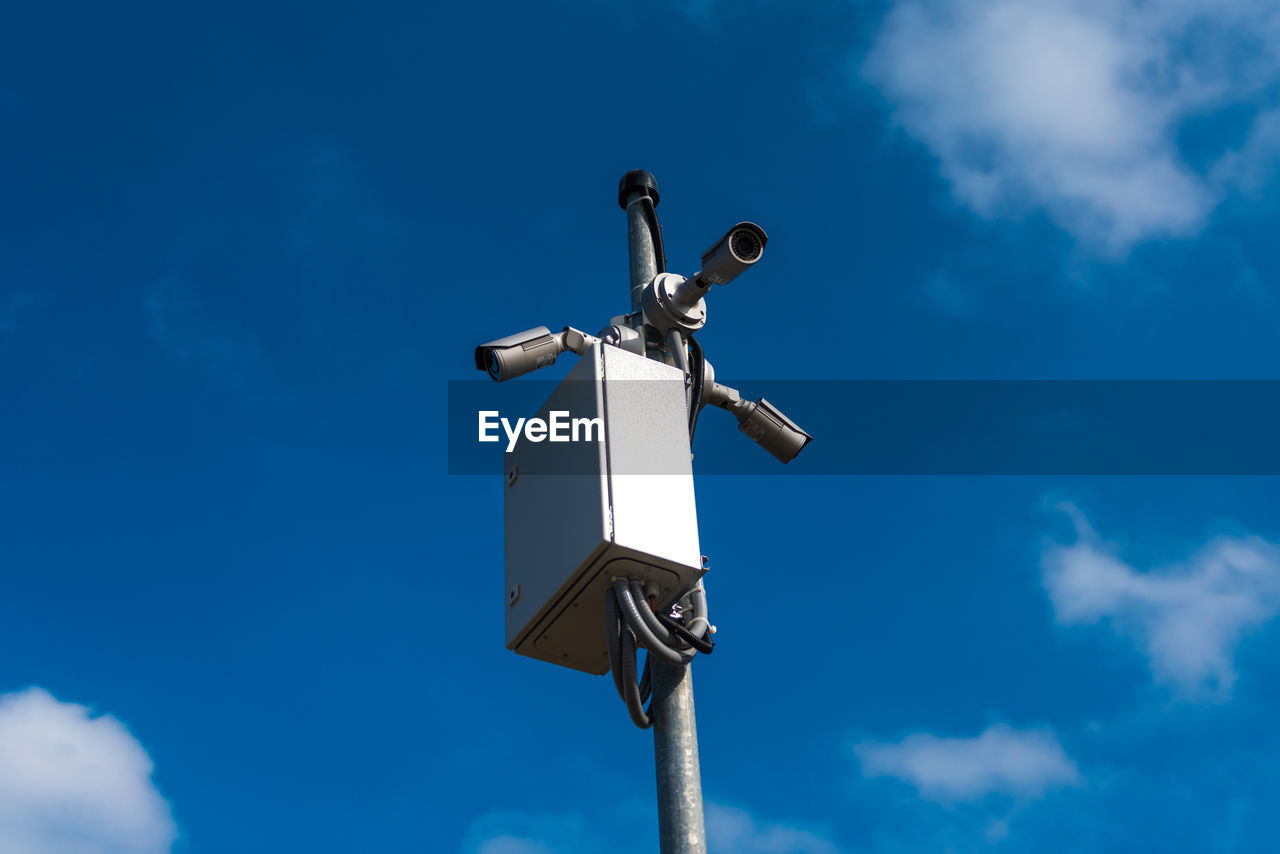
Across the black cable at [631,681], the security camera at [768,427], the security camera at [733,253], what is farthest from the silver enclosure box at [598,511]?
the security camera at [768,427]

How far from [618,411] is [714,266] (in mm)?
845

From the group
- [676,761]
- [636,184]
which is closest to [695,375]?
[636,184]

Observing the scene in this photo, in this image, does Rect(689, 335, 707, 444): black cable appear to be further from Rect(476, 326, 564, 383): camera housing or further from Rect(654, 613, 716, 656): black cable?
Rect(654, 613, 716, 656): black cable

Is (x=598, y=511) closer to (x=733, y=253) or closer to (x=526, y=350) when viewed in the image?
(x=526, y=350)

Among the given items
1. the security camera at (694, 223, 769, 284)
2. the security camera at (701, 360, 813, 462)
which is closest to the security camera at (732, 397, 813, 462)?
the security camera at (701, 360, 813, 462)

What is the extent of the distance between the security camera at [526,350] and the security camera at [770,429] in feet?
3.24

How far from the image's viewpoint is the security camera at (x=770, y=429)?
6.67m

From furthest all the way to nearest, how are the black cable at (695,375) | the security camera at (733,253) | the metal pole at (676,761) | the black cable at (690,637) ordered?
the black cable at (695,375) < the security camera at (733,253) < the black cable at (690,637) < the metal pole at (676,761)

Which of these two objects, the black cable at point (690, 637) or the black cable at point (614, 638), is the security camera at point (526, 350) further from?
the black cable at point (690, 637)

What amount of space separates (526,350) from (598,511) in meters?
1.11

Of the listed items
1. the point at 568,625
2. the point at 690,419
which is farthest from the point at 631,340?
the point at 568,625

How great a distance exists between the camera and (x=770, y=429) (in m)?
6.67

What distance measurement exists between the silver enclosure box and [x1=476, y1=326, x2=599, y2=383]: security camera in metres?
0.21

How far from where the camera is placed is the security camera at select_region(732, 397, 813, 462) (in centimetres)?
667
